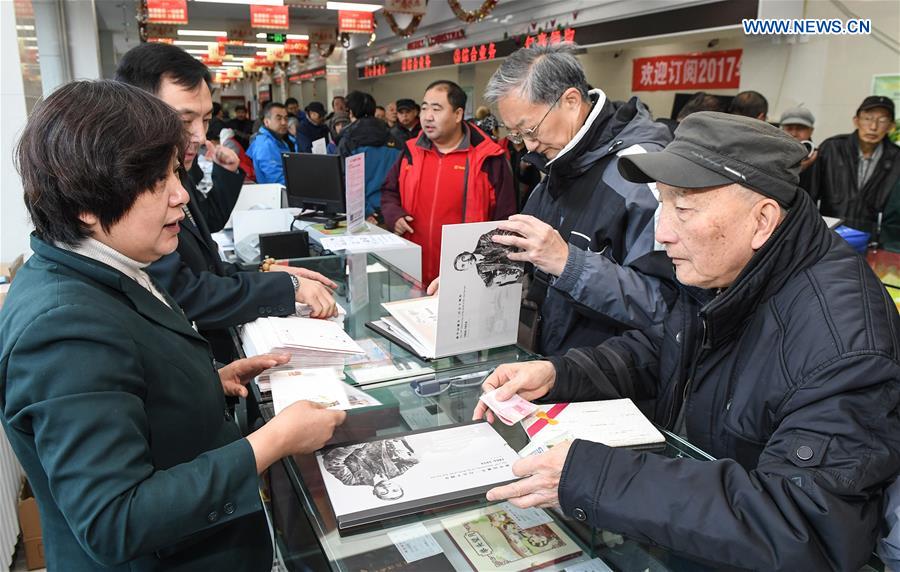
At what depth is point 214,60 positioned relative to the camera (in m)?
22.2

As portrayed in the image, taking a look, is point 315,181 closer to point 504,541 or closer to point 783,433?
point 504,541

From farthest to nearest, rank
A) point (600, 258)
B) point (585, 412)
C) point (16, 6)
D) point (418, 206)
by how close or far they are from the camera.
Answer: point (418, 206) → point (16, 6) → point (600, 258) → point (585, 412)

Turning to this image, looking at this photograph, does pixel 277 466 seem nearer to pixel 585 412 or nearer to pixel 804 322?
pixel 585 412

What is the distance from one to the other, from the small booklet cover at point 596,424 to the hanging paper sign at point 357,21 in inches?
449

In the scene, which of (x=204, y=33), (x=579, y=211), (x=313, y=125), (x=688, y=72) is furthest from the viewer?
(x=204, y=33)

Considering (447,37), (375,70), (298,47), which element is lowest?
(375,70)

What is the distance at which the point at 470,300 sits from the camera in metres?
1.74

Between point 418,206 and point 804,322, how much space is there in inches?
134

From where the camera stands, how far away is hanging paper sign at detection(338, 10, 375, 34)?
11500 millimetres

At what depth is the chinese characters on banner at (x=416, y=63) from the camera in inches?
517

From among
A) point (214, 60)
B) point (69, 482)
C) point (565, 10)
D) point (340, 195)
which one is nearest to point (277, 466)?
point (69, 482)

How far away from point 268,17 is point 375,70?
4.49 m

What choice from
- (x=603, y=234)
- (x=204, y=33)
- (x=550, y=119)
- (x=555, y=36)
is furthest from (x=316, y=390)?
(x=204, y=33)

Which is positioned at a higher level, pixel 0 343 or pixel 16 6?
pixel 16 6
